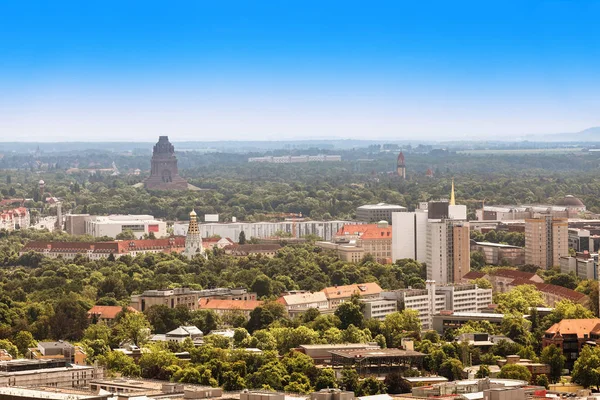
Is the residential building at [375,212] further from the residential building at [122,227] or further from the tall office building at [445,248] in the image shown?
the tall office building at [445,248]

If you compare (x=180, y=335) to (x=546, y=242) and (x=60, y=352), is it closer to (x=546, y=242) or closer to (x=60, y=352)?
(x=60, y=352)

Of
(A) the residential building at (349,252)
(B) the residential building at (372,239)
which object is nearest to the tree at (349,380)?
(B) the residential building at (372,239)

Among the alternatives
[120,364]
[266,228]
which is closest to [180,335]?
[120,364]

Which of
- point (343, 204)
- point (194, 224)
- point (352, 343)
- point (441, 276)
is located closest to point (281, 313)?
point (352, 343)

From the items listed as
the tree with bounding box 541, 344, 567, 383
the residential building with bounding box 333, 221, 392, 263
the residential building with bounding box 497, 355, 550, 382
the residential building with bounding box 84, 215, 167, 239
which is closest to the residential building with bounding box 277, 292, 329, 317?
the residential building with bounding box 497, 355, 550, 382

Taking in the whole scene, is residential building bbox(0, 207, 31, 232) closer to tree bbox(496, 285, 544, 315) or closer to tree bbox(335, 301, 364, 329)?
tree bbox(496, 285, 544, 315)
